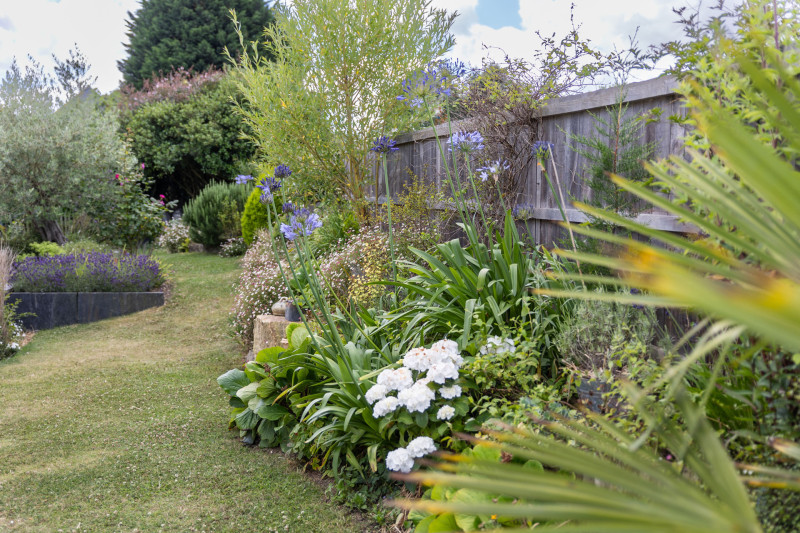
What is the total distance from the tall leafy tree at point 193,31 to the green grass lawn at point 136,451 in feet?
61.7

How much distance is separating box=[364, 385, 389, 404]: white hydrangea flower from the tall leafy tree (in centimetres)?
2216

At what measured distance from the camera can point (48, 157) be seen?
393 inches

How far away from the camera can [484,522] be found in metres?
2.03

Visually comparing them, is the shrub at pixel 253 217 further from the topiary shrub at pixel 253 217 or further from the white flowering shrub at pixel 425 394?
the white flowering shrub at pixel 425 394

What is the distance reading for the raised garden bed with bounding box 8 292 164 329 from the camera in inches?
271

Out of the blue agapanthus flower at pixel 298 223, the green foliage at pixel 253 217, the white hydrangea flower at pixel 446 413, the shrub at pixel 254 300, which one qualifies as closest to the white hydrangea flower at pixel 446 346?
the white hydrangea flower at pixel 446 413

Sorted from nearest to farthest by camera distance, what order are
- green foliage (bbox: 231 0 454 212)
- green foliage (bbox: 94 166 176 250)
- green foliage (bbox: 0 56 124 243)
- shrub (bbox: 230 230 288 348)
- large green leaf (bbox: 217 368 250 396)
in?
1. large green leaf (bbox: 217 368 250 396)
2. shrub (bbox: 230 230 288 348)
3. green foliage (bbox: 231 0 454 212)
4. green foliage (bbox: 0 56 124 243)
5. green foliage (bbox: 94 166 176 250)

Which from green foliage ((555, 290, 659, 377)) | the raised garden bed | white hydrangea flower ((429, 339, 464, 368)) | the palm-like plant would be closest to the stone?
white hydrangea flower ((429, 339, 464, 368))

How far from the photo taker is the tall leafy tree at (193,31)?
2220 centimetres

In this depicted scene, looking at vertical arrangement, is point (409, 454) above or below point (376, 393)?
below

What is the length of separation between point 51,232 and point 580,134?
Result: 9932 mm

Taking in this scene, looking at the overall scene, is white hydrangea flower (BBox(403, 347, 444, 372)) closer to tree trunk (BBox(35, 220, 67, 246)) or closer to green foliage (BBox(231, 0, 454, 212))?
green foliage (BBox(231, 0, 454, 212))

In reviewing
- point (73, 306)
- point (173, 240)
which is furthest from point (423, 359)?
point (173, 240)

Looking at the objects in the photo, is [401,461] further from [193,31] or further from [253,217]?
[193,31]
